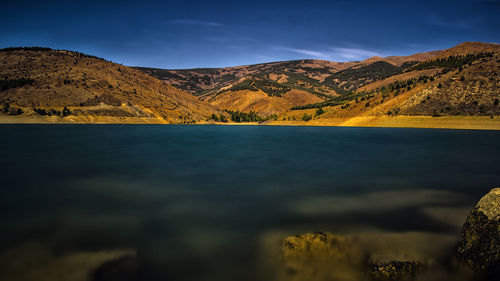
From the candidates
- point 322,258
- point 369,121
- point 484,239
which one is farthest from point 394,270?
point 369,121

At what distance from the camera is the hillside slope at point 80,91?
111 metres

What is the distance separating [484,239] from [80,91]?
147 metres

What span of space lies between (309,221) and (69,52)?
8328 inches

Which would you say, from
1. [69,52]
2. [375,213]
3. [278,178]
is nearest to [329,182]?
[278,178]

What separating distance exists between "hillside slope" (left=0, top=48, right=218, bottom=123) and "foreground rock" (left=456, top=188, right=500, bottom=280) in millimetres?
130677

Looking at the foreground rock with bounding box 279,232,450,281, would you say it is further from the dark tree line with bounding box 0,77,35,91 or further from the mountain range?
the dark tree line with bounding box 0,77,35,91

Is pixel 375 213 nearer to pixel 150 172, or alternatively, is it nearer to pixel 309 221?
pixel 309 221

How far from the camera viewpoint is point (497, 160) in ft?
93.5

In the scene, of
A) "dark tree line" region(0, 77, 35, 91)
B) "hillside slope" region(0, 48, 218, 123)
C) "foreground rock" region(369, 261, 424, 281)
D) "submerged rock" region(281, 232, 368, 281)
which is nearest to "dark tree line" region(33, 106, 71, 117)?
"hillside slope" region(0, 48, 218, 123)

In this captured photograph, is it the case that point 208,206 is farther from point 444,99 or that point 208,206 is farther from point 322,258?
point 444,99

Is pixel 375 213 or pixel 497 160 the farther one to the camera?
pixel 497 160

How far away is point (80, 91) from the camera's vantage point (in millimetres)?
124562

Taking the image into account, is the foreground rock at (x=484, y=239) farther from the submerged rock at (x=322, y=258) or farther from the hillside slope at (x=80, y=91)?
the hillside slope at (x=80, y=91)

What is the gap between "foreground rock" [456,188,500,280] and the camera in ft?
20.4
